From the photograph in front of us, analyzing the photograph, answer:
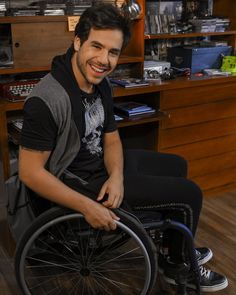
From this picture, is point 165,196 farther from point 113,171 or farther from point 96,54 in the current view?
point 96,54

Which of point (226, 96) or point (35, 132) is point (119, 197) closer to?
point (35, 132)

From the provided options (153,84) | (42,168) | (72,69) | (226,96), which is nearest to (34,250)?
(42,168)

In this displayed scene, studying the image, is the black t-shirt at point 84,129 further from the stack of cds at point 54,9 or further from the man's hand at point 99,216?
the stack of cds at point 54,9

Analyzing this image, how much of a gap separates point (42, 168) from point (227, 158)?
176 centimetres

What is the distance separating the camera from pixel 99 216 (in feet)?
4.21

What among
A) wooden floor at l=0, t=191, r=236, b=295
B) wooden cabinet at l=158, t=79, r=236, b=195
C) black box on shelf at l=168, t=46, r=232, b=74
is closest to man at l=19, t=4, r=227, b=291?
wooden floor at l=0, t=191, r=236, b=295

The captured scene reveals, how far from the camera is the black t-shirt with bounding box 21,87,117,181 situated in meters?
1.28

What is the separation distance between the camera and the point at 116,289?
5.86ft

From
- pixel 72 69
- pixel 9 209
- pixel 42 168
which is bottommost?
pixel 9 209

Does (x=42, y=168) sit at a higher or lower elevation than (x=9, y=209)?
higher

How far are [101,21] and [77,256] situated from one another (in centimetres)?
83

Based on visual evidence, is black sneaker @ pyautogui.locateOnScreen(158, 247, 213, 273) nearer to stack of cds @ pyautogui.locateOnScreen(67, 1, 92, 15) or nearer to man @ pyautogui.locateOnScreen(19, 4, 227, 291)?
man @ pyautogui.locateOnScreen(19, 4, 227, 291)

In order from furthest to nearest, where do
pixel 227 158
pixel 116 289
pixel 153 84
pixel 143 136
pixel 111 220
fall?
1. pixel 227 158
2. pixel 143 136
3. pixel 153 84
4. pixel 116 289
5. pixel 111 220

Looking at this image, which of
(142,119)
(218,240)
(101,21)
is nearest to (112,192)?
(101,21)
